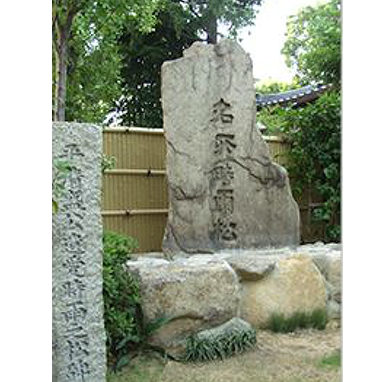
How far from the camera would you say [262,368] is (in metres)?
2.03

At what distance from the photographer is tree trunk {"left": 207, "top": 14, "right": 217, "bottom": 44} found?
5050 millimetres

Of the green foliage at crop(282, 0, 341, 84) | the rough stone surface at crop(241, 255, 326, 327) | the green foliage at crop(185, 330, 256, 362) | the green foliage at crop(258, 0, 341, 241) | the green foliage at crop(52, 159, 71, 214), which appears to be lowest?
the green foliage at crop(185, 330, 256, 362)

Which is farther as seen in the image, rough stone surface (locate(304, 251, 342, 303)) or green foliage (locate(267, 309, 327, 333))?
rough stone surface (locate(304, 251, 342, 303))

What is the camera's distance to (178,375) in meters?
1.96

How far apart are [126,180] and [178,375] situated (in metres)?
1.62

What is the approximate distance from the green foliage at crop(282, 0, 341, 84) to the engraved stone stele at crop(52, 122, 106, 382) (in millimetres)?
2399

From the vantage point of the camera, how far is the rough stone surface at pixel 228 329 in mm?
2105

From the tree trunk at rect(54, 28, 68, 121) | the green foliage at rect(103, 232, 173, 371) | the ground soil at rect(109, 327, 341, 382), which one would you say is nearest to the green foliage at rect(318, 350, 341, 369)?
the ground soil at rect(109, 327, 341, 382)

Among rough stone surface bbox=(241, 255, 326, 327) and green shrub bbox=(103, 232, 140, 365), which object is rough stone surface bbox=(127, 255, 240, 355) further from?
rough stone surface bbox=(241, 255, 326, 327)

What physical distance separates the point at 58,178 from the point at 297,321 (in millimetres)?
1419

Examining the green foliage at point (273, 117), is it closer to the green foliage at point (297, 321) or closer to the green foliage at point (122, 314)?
the green foliage at point (297, 321)

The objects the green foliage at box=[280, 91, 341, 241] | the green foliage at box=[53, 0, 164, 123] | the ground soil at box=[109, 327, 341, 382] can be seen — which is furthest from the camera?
the green foliage at box=[280, 91, 341, 241]
